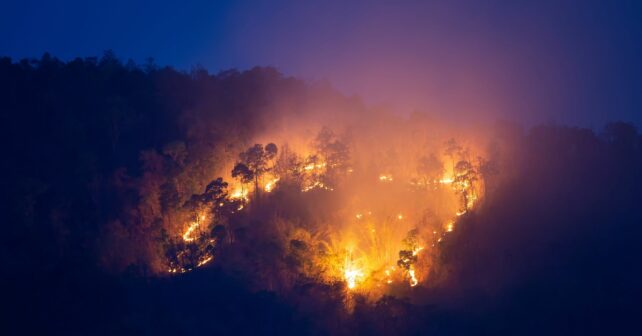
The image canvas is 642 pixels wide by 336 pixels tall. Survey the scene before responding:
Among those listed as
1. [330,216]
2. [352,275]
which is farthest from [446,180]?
[352,275]

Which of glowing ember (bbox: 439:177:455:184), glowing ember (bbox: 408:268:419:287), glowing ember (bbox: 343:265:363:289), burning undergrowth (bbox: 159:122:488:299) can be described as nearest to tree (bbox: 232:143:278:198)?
burning undergrowth (bbox: 159:122:488:299)

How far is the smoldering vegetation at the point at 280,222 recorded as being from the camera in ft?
61.1

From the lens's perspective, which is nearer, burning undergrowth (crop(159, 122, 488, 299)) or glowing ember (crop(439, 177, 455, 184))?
burning undergrowth (crop(159, 122, 488, 299))

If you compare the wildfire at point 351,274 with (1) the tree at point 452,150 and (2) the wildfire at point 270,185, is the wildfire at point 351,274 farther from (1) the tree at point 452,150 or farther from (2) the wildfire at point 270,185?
(1) the tree at point 452,150

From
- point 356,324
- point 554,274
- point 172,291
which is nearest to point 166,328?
point 172,291

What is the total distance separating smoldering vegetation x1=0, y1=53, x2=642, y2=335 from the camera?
18.6 m

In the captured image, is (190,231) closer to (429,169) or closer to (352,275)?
(352,275)

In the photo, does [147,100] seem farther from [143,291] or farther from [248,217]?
[143,291]

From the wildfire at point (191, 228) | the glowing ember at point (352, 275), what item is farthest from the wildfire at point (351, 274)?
the wildfire at point (191, 228)

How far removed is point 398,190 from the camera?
83.6 ft

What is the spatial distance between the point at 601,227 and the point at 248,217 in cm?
1466

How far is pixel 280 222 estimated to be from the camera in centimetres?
2169

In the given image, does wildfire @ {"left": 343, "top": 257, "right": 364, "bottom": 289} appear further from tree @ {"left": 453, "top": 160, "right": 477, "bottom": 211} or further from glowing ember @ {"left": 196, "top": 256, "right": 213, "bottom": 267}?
tree @ {"left": 453, "top": 160, "right": 477, "bottom": 211}

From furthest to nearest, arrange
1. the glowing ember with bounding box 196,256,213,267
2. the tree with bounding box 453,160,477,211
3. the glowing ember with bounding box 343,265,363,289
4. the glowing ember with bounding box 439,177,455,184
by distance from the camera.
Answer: the glowing ember with bounding box 439,177,455,184
the tree with bounding box 453,160,477,211
the glowing ember with bounding box 196,256,213,267
the glowing ember with bounding box 343,265,363,289
